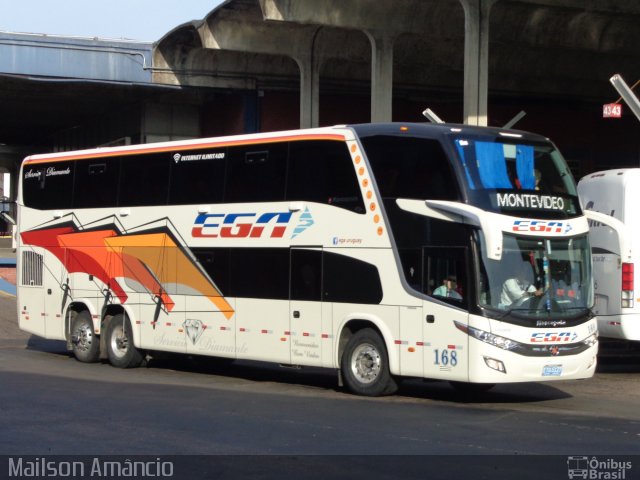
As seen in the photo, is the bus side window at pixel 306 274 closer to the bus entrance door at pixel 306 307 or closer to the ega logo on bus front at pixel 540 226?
the bus entrance door at pixel 306 307

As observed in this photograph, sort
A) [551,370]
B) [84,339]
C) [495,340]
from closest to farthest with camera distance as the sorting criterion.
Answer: [495,340] < [551,370] < [84,339]

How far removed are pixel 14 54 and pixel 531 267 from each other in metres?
26.8

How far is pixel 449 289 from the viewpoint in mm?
14977

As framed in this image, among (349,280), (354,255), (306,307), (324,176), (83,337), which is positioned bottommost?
(83,337)

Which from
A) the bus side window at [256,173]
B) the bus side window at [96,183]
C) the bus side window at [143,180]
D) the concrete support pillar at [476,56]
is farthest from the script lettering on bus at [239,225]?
the concrete support pillar at [476,56]

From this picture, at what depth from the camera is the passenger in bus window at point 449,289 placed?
1488 centimetres

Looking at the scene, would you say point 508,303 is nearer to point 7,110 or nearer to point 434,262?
point 434,262

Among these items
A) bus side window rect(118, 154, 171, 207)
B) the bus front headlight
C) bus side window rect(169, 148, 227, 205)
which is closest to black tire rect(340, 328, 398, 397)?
the bus front headlight

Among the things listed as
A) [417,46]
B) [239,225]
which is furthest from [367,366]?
[417,46]

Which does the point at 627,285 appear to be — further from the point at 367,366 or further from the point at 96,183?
the point at 96,183

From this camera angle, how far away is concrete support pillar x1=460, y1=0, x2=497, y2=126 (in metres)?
29.0

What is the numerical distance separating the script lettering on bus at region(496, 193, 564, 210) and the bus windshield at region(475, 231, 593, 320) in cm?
46

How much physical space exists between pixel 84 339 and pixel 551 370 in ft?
34.1
